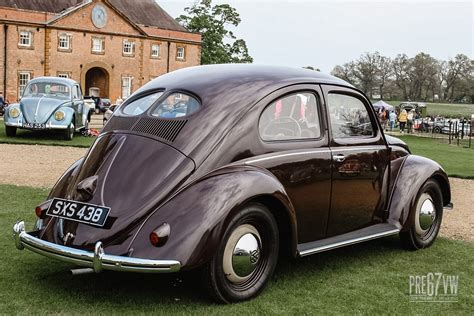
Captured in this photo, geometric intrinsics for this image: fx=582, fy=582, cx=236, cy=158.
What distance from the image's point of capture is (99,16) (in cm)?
4822

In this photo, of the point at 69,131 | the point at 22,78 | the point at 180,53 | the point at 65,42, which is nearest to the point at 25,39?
the point at 22,78

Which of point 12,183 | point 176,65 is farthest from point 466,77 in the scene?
point 12,183

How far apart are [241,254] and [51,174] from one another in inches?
277

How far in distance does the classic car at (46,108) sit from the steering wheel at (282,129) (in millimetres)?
12849

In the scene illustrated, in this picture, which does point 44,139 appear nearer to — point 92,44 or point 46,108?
point 46,108

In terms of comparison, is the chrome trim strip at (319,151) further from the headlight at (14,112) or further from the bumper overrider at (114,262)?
the headlight at (14,112)

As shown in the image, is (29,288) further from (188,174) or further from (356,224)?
(356,224)

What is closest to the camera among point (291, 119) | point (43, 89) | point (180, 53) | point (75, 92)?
point (291, 119)

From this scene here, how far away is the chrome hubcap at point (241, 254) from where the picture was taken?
396 cm

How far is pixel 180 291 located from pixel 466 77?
99097mm

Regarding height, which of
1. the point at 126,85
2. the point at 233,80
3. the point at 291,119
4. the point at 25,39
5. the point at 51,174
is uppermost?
the point at 25,39

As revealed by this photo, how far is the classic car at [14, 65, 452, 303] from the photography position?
12.4 ft

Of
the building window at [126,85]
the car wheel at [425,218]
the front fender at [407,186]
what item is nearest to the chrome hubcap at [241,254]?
the front fender at [407,186]

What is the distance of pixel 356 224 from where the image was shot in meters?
5.21
